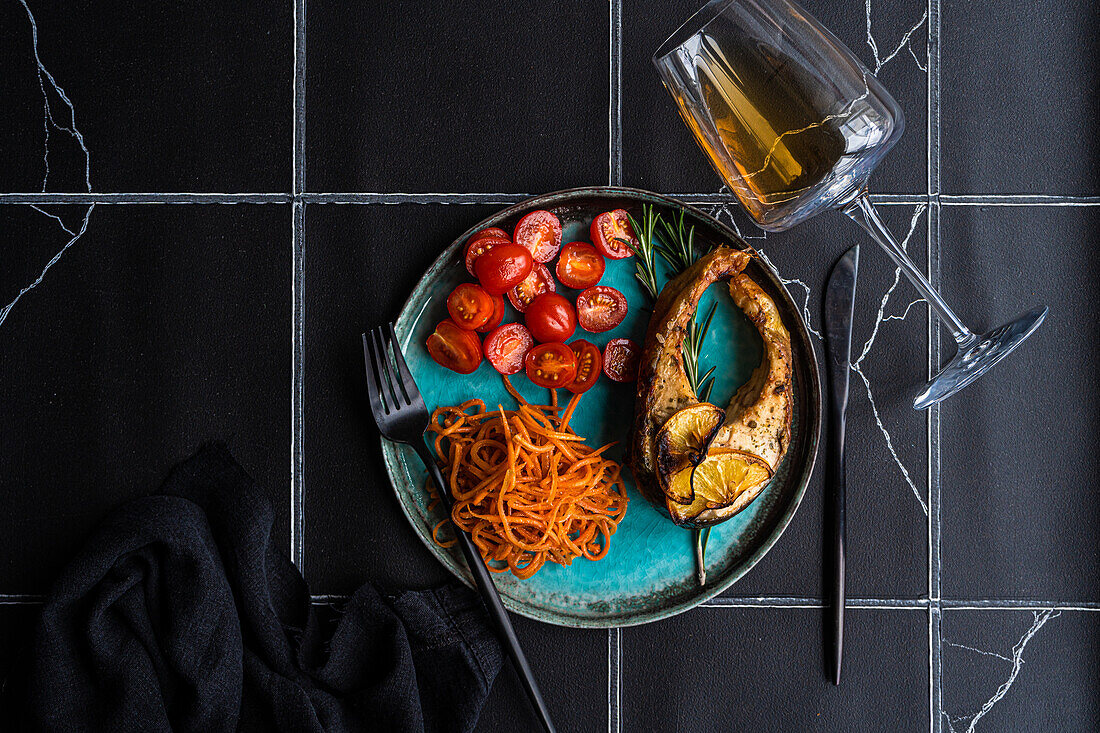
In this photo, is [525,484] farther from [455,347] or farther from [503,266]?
[503,266]

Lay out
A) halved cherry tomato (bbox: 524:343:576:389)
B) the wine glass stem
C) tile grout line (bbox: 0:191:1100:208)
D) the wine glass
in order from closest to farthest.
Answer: the wine glass
the wine glass stem
halved cherry tomato (bbox: 524:343:576:389)
tile grout line (bbox: 0:191:1100:208)

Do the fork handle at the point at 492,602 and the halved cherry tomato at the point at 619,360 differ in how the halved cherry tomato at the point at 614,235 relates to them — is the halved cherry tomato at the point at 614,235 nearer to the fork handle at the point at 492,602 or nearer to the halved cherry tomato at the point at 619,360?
the halved cherry tomato at the point at 619,360

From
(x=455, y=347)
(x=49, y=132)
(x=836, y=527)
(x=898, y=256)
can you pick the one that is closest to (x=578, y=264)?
(x=455, y=347)

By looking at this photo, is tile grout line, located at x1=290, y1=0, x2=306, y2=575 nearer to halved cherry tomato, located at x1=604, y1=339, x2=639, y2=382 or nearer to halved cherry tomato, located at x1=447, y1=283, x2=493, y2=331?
halved cherry tomato, located at x1=447, y1=283, x2=493, y2=331

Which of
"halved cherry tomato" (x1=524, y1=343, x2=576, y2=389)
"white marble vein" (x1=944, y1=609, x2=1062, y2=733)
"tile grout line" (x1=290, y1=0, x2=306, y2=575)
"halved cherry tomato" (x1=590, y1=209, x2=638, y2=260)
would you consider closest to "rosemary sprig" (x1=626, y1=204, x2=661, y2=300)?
"halved cherry tomato" (x1=590, y1=209, x2=638, y2=260)

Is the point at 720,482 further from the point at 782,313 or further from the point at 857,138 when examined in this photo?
the point at 857,138

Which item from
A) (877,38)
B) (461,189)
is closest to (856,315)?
(877,38)

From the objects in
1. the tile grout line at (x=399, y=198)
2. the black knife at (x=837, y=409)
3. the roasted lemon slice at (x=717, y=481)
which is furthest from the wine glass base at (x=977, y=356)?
the roasted lemon slice at (x=717, y=481)
